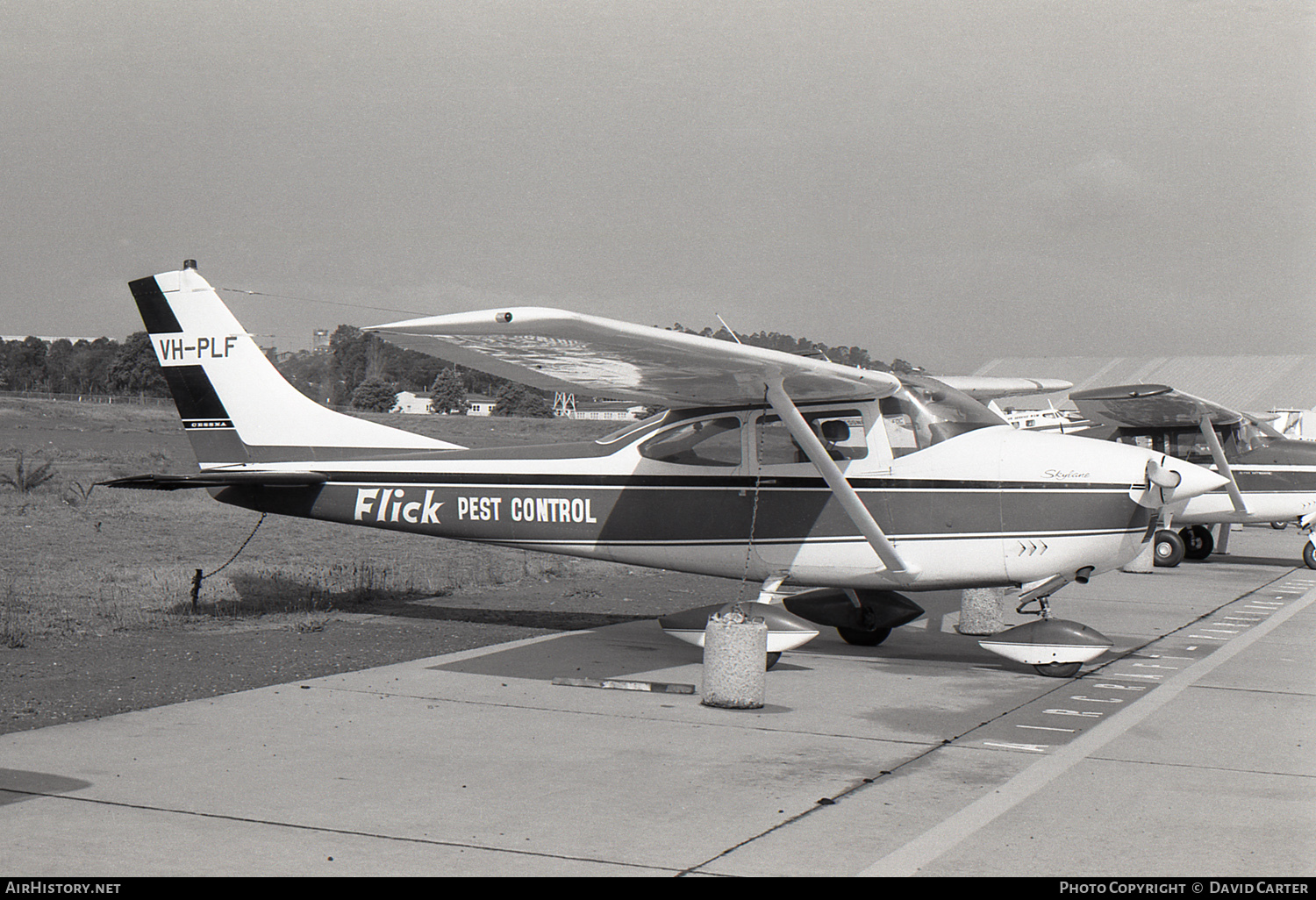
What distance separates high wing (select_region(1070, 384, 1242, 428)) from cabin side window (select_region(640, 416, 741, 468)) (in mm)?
8332

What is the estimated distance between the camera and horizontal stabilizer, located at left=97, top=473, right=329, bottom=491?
32.2ft

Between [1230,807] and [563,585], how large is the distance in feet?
30.2

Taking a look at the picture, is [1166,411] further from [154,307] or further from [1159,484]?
[154,307]

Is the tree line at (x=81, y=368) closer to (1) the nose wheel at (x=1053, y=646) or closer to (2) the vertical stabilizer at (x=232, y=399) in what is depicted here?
(2) the vertical stabilizer at (x=232, y=399)

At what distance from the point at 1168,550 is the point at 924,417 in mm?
11134

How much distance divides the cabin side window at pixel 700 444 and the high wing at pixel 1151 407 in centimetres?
833

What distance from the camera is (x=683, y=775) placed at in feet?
18.6

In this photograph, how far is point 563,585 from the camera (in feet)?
44.9

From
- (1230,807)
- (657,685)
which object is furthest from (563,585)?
Answer: (1230,807)

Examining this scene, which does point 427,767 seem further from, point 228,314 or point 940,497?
point 228,314

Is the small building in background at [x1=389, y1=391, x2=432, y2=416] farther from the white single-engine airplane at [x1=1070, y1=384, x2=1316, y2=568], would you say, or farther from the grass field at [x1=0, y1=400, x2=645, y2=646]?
the white single-engine airplane at [x1=1070, y1=384, x2=1316, y2=568]

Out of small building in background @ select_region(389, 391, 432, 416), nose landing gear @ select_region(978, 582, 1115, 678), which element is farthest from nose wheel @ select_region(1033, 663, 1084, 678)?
small building in background @ select_region(389, 391, 432, 416)

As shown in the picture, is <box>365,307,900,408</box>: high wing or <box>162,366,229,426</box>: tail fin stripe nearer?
<box>365,307,900,408</box>: high wing

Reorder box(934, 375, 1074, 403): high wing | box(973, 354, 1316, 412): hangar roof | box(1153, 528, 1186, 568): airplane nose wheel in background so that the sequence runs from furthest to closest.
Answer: box(973, 354, 1316, 412): hangar roof, box(1153, 528, 1186, 568): airplane nose wheel in background, box(934, 375, 1074, 403): high wing
